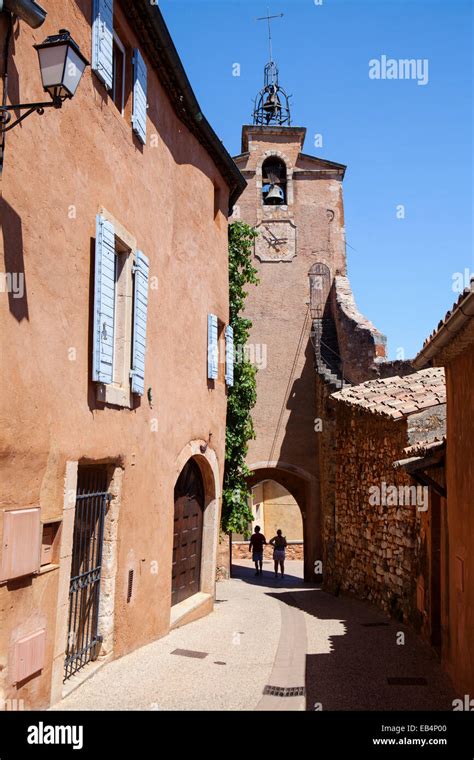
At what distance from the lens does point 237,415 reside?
49.3 feet

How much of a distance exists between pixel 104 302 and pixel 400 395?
6371 millimetres

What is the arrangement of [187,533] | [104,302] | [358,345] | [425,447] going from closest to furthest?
[104,302] < [425,447] < [187,533] < [358,345]

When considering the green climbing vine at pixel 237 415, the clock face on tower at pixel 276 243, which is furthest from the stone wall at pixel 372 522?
the clock face on tower at pixel 276 243

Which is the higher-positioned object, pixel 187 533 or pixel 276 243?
pixel 276 243

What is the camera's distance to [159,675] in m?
6.51

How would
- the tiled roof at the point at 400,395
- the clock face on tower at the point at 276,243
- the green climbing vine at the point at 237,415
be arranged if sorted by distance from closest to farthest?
the tiled roof at the point at 400,395 < the green climbing vine at the point at 237,415 < the clock face on tower at the point at 276,243

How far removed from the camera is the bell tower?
59.0ft

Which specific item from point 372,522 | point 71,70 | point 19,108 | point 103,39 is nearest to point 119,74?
point 103,39

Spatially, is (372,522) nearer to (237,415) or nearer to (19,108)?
(237,415)

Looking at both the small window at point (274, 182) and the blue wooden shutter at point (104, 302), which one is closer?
the blue wooden shutter at point (104, 302)

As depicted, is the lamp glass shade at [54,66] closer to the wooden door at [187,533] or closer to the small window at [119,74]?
the small window at [119,74]

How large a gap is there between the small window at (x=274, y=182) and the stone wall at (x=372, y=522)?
7.74 meters

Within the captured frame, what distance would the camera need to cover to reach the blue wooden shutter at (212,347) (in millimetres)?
10547
